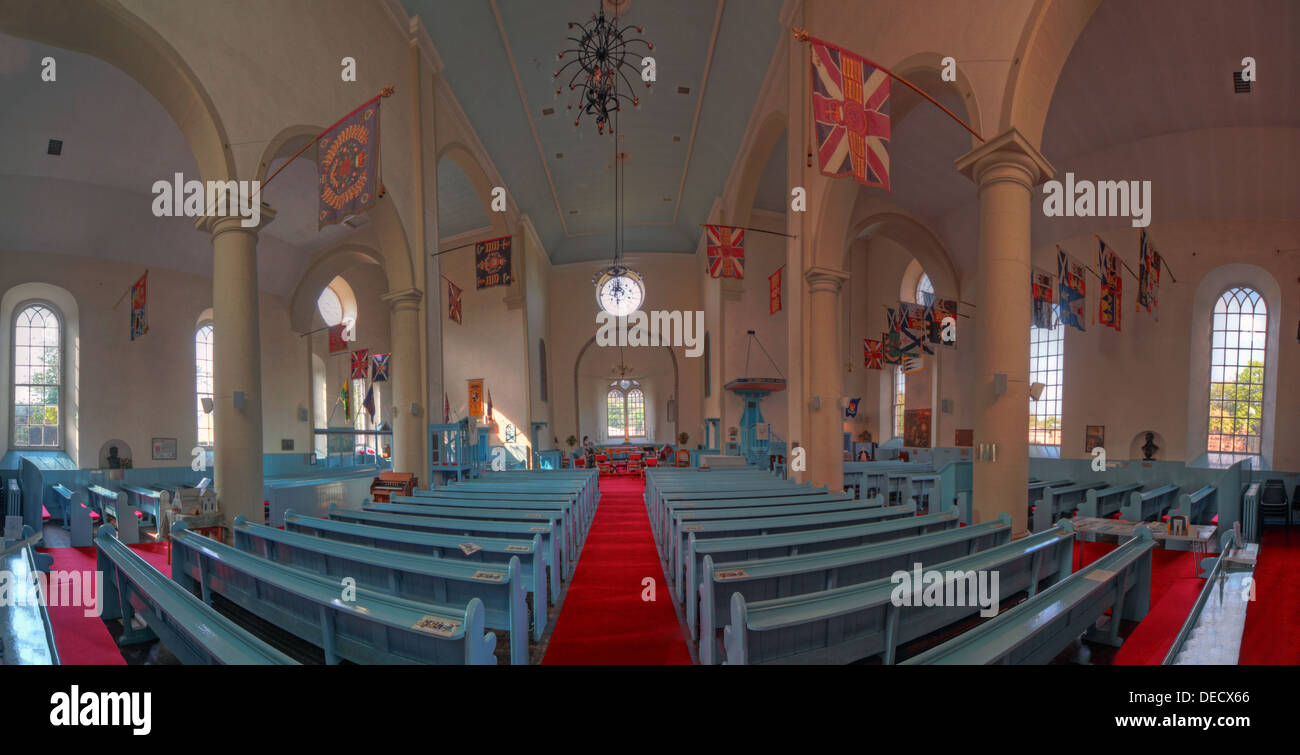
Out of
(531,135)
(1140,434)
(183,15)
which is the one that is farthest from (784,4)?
(1140,434)

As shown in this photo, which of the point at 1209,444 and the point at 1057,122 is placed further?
the point at 1209,444

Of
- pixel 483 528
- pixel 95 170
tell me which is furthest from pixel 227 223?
pixel 95 170

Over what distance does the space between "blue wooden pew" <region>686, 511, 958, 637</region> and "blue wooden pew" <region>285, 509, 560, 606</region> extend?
117 centimetres

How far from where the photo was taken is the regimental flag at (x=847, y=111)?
516cm

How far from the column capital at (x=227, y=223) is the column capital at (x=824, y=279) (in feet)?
27.3

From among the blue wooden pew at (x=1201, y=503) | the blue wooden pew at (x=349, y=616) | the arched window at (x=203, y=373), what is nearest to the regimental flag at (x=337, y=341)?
the arched window at (x=203, y=373)

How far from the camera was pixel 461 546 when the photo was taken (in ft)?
12.1

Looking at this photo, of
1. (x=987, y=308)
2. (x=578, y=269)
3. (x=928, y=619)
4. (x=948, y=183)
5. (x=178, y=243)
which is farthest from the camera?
(x=578, y=269)

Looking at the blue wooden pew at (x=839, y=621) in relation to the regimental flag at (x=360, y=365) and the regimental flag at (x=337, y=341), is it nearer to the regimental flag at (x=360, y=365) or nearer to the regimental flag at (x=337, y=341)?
the regimental flag at (x=337, y=341)

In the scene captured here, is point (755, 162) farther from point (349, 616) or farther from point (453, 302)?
point (349, 616)

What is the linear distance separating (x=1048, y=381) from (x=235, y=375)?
1865 cm

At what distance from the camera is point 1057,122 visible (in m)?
10.9

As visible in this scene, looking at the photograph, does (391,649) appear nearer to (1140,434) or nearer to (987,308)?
(987,308)
